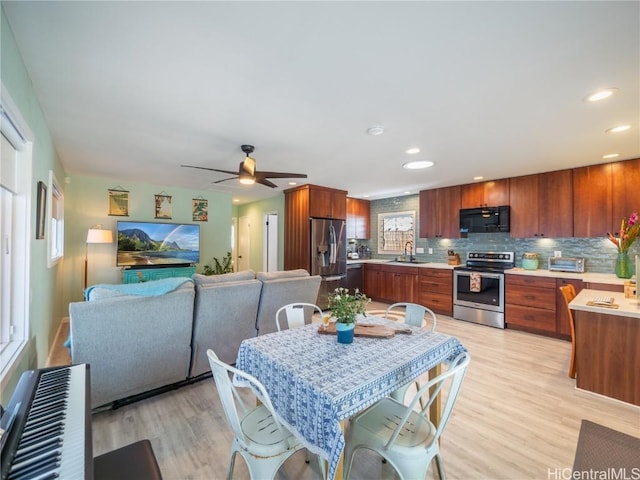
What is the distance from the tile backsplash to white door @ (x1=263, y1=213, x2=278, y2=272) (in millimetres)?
2112

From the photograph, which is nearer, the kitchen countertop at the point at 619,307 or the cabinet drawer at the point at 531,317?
the kitchen countertop at the point at 619,307

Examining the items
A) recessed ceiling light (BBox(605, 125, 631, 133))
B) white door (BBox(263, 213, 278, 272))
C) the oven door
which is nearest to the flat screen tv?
white door (BBox(263, 213, 278, 272))

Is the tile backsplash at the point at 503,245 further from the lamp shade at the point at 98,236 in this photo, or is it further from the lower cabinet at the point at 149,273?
the lamp shade at the point at 98,236

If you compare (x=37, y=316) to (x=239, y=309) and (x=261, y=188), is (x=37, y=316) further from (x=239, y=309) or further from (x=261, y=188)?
(x=261, y=188)

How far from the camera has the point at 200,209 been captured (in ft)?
19.7

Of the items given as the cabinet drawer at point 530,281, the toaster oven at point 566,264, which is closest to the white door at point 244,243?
the cabinet drawer at point 530,281

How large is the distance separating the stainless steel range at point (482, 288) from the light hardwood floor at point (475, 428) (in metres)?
1.46

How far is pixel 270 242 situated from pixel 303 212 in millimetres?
1926

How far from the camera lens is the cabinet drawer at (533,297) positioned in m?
3.88

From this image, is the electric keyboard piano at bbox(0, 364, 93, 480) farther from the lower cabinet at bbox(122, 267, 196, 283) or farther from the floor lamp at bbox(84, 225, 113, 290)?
the lower cabinet at bbox(122, 267, 196, 283)

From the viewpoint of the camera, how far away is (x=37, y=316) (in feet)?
7.39

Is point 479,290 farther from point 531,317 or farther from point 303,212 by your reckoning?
point 303,212

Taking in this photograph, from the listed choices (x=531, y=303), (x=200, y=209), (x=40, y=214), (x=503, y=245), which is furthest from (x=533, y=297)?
(x=200, y=209)

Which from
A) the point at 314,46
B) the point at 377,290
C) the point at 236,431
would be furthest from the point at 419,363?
the point at 377,290
